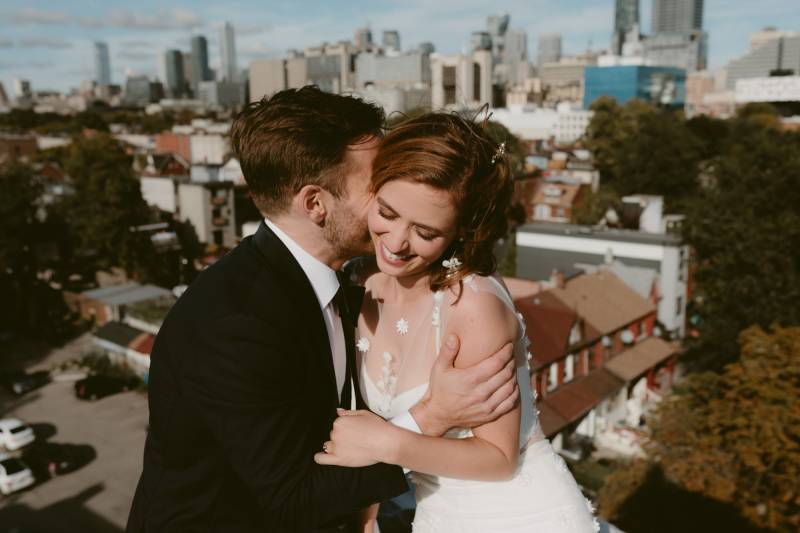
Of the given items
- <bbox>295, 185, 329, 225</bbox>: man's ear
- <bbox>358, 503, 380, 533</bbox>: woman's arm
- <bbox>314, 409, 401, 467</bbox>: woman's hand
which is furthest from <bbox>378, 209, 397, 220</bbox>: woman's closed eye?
<bbox>358, 503, 380, 533</bbox>: woman's arm

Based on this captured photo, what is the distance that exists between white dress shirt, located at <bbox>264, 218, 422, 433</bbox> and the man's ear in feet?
0.44

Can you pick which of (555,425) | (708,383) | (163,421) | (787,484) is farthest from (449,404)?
(555,425)

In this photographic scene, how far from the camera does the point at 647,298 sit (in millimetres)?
27781

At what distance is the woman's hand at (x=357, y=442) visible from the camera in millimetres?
2438

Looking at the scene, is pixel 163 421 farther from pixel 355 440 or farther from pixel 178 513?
pixel 355 440

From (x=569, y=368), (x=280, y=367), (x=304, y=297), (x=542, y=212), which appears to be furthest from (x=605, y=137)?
(x=280, y=367)

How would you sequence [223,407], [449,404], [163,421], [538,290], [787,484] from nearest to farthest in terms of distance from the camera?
[223,407], [163,421], [449,404], [787,484], [538,290]

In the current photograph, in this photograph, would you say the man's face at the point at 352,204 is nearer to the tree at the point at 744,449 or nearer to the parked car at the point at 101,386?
the tree at the point at 744,449

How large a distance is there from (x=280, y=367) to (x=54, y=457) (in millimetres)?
21954

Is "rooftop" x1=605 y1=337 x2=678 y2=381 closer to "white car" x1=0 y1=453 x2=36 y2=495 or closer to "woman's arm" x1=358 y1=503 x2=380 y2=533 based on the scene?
"white car" x1=0 y1=453 x2=36 y2=495

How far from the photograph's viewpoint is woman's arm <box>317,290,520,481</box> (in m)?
2.48

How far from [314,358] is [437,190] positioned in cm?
85

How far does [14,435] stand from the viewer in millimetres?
21547

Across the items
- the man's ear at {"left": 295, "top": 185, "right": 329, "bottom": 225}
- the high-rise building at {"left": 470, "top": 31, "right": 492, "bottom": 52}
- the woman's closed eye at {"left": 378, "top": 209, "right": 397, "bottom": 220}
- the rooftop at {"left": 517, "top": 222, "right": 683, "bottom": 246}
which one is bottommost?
the rooftop at {"left": 517, "top": 222, "right": 683, "bottom": 246}
